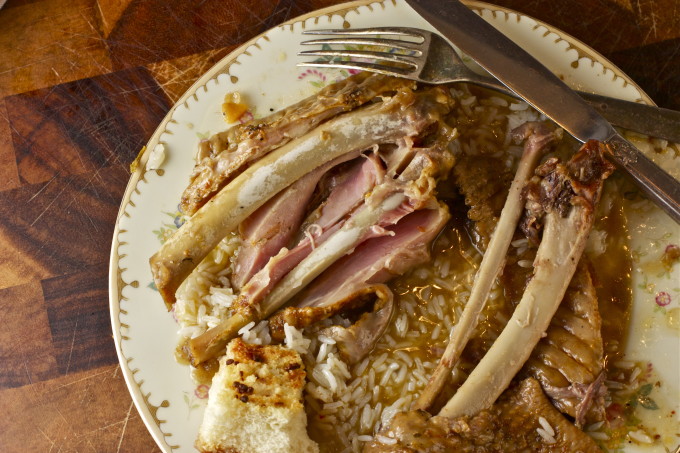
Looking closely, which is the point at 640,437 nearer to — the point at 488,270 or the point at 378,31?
the point at 488,270

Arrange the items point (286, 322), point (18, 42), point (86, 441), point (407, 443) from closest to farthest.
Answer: point (407, 443) < point (286, 322) < point (86, 441) < point (18, 42)

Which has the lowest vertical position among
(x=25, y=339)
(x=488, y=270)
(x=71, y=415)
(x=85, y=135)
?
(x=71, y=415)

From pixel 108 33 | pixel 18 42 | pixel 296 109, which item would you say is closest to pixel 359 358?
pixel 296 109

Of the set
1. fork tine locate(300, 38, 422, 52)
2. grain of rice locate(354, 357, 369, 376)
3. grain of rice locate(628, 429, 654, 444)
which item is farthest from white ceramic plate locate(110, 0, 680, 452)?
grain of rice locate(354, 357, 369, 376)

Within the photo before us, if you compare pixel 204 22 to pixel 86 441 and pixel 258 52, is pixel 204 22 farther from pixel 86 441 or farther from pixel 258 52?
pixel 86 441

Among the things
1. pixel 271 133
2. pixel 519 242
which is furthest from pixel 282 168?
pixel 519 242

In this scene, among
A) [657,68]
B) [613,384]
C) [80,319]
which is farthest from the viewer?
[80,319]

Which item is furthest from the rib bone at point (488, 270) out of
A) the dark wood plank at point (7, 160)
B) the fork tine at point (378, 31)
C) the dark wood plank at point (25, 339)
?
the dark wood plank at point (7, 160)

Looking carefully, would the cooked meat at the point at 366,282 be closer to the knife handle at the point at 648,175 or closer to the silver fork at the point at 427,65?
the silver fork at the point at 427,65
